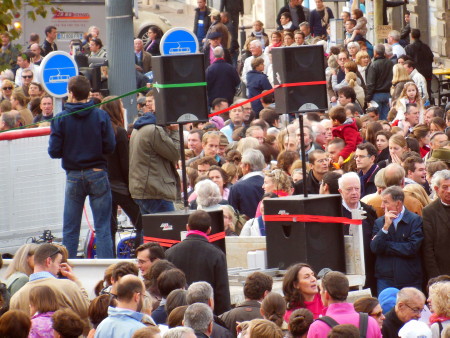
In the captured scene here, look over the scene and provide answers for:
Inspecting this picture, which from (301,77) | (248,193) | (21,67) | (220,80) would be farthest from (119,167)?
(21,67)

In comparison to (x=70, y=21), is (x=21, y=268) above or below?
below

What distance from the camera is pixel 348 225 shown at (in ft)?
39.7

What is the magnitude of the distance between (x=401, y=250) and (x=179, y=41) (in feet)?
29.0

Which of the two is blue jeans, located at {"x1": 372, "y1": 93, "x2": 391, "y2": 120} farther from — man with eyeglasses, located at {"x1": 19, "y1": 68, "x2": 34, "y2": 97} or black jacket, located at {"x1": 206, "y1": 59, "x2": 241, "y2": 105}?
man with eyeglasses, located at {"x1": 19, "y1": 68, "x2": 34, "y2": 97}

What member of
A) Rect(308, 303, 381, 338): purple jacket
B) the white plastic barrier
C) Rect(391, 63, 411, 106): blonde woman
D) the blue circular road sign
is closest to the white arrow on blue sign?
Rect(391, 63, 411, 106): blonde woman

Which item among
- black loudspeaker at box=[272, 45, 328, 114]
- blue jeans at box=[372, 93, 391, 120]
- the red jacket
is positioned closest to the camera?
black loudspeaker at box=[272, 45, 328, 114]

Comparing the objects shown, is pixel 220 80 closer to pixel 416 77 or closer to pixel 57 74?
pixel 416 77

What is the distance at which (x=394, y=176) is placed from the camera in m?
12.6

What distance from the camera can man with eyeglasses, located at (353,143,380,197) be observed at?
14.1 metres

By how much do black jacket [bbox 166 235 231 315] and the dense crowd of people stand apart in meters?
0.01

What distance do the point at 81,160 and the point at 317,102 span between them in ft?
7.79

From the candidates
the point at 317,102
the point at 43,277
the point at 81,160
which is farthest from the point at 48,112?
the point at 43,277

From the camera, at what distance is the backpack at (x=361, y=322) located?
9.09m

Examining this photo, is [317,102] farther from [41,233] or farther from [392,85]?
[392,85]
